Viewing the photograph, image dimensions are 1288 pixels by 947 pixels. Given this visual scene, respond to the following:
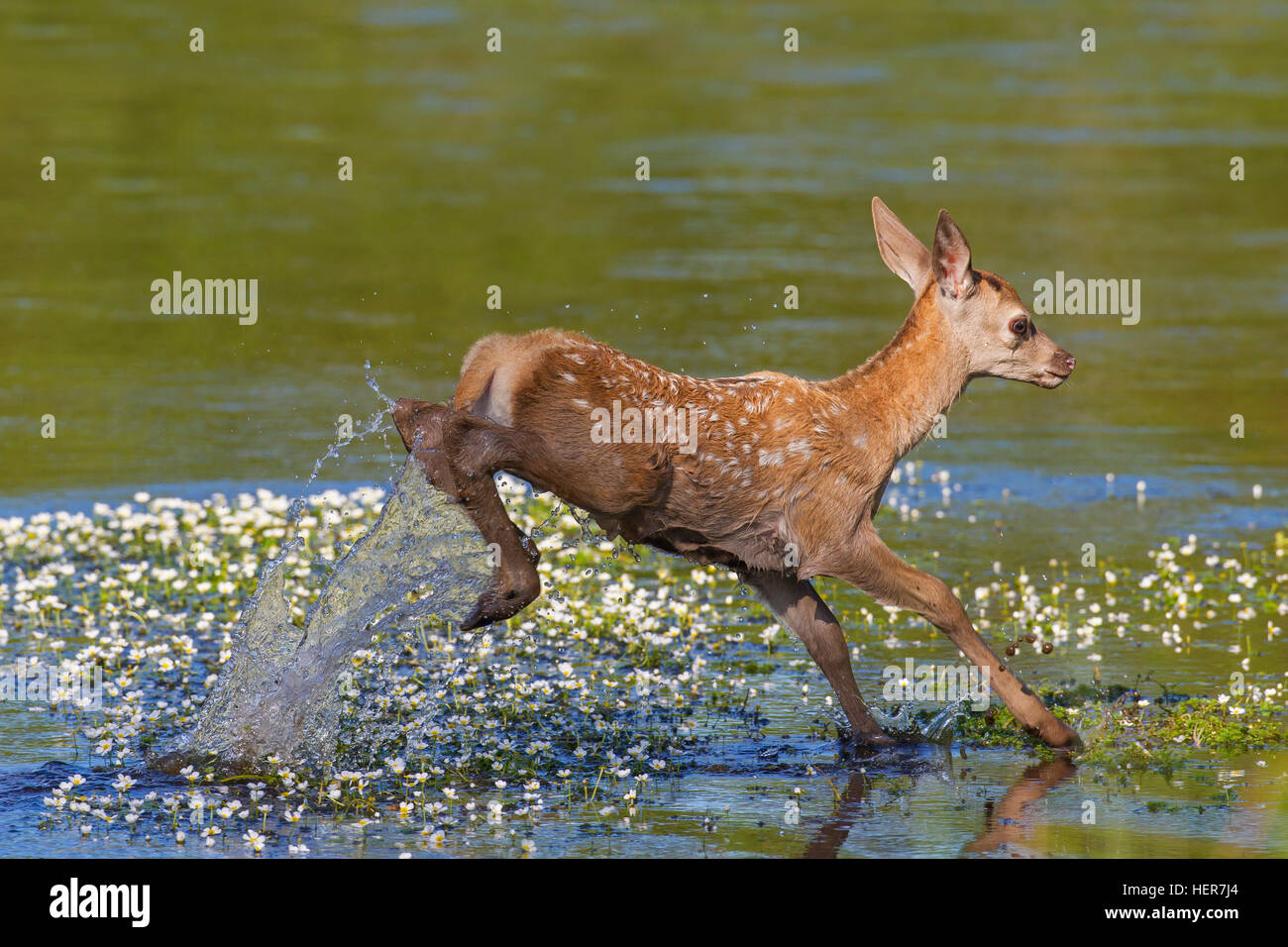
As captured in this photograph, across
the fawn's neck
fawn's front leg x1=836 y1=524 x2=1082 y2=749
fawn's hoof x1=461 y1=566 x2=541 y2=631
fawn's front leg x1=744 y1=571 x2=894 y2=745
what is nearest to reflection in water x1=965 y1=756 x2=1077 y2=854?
fawn's front leg x1=836 y1=524 x2=1082 y2=749

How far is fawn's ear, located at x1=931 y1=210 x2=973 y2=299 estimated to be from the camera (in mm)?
8898

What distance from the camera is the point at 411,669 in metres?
9.96

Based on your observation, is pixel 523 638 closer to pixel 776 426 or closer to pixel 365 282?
pixel 776 426

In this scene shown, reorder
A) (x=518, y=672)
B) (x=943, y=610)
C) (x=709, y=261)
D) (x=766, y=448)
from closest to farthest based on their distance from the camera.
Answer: (x=766, y=448)
(x=943, y=610)
(x=518, y=672)
(x=709, y=261)

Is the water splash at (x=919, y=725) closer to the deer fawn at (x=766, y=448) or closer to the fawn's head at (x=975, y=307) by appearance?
the deer fawn at (x=766, y=448)

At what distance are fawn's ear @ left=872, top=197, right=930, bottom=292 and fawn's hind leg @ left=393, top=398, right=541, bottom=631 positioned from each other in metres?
2.10

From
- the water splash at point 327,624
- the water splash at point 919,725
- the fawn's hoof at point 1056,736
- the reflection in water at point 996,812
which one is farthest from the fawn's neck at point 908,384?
the water splash at point 327,624

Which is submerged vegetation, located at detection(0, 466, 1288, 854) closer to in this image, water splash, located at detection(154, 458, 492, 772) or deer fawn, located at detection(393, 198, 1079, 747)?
water splash, located at detection(154, 458, 492, 772)

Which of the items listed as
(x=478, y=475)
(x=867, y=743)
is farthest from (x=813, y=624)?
(x=478, y=475)

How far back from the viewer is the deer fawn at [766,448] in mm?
8242

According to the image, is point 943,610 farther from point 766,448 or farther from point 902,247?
point 902,247

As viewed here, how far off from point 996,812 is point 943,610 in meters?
1.15

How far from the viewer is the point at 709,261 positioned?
61.8 ft

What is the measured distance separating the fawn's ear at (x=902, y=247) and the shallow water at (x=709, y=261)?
6.15ft
